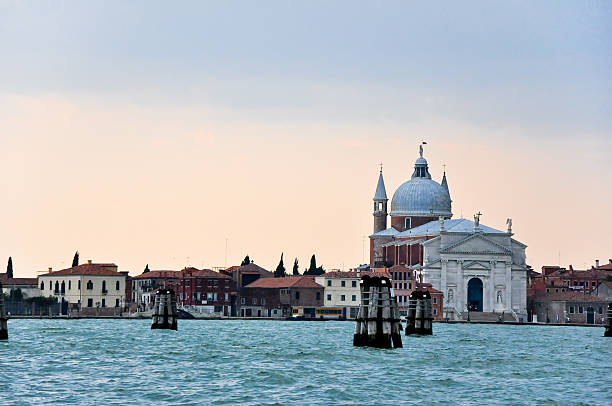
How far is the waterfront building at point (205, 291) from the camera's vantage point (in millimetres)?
124812

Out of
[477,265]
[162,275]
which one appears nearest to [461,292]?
[477,265]

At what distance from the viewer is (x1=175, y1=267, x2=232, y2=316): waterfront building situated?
124812 mm

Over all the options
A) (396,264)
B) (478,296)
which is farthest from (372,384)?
(396,264)

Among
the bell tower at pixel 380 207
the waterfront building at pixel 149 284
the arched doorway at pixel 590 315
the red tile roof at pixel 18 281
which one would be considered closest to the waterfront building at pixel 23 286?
the red tile roof at pixel 18 281

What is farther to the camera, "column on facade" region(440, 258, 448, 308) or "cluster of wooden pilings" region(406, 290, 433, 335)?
"column on facade" region(440, 258, 448, 308)

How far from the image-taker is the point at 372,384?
36.4m

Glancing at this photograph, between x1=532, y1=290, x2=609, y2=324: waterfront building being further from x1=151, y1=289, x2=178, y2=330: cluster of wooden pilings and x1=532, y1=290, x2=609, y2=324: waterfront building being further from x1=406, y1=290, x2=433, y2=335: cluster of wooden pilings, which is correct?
x1=151, y1=289, x2=178, y2=330: cluster of wooden pilings

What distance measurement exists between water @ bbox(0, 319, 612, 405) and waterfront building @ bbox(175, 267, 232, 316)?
6550 centimetres

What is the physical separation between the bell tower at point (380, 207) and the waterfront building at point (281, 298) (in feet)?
69.0

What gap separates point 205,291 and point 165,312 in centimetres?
4749

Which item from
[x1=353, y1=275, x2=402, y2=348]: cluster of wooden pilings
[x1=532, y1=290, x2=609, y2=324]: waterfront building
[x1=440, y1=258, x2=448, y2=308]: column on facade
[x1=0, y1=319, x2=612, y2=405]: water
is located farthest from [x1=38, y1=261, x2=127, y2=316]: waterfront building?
[x1=353, y1=275, x2=402, y2=348]: cluster of wooden pilings

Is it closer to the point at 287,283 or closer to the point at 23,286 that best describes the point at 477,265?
the point at 287,283

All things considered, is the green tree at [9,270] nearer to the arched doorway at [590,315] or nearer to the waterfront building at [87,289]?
the waterfront building at [87,289]

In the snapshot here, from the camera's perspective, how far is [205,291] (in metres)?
126
